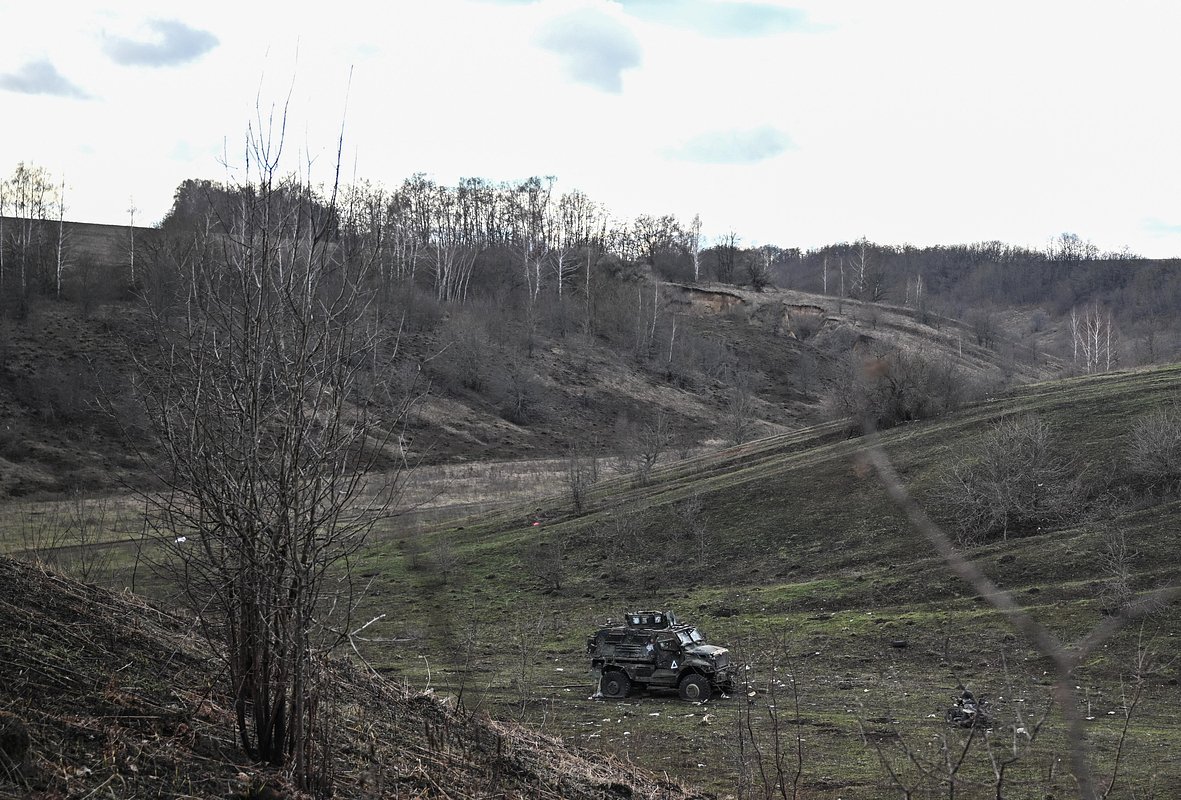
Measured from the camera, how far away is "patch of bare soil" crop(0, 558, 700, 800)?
616 cm

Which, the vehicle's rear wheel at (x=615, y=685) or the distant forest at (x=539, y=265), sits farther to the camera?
the distant forest at (x=539, y=265)

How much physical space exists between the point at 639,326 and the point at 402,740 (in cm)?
9455

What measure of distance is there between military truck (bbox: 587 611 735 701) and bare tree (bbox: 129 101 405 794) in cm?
1464

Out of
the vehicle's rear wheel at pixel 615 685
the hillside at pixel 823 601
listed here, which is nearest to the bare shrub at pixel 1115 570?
the hillside at pixel 823 601

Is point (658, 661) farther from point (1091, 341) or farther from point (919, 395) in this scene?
point (1091, 341)

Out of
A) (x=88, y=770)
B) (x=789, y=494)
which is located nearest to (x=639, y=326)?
(x=789, y=494)

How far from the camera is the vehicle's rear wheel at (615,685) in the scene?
21.2m

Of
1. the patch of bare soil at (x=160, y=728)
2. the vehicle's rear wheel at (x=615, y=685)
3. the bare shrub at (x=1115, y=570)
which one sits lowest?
the vehicle's rear wheel at (x=615, y=685)

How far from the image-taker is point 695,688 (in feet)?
67.5

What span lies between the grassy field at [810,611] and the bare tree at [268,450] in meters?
0.90

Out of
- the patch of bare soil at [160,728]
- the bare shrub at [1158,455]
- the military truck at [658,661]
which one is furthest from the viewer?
the bare shrub at [1158,455]

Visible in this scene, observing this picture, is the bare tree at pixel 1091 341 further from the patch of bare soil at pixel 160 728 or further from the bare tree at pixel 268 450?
the bare tree at pixel 268 450

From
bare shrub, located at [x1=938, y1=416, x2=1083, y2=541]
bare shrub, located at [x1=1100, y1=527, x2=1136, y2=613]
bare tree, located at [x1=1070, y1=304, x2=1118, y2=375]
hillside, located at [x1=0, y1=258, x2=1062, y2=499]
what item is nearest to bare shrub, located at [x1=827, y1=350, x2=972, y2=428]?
hillside, located at [x1=0, y1=258, x2=1062, y2=499]

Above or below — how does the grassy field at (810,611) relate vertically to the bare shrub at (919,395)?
below
